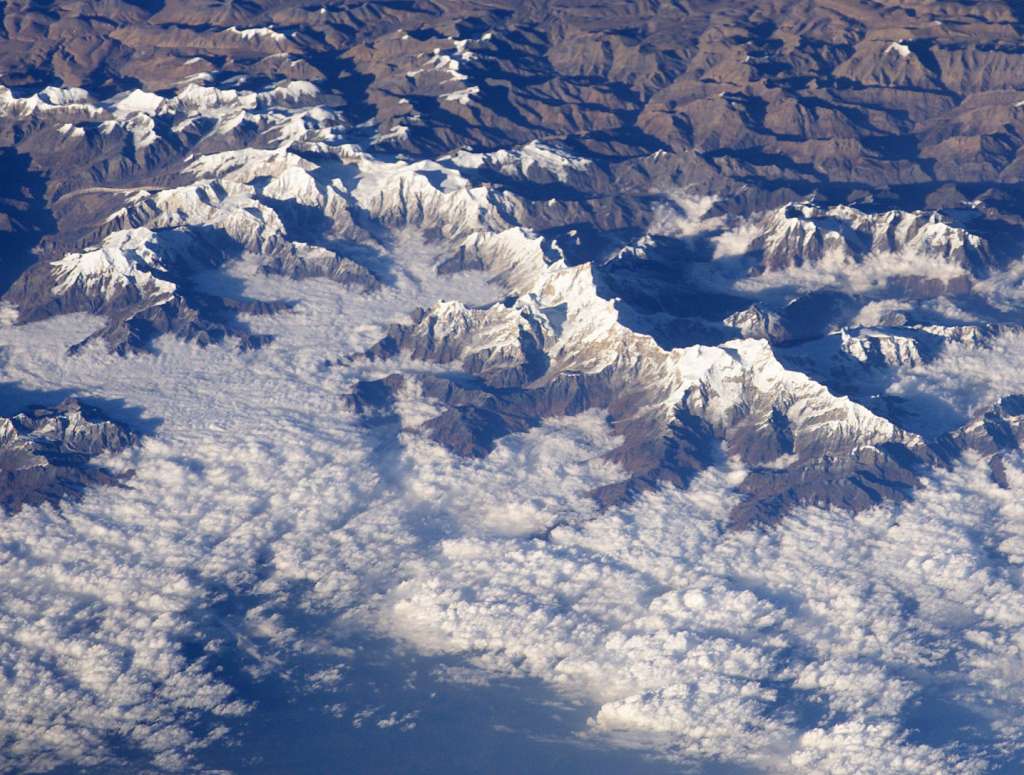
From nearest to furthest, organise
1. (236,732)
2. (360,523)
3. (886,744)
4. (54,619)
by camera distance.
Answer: (886,744), (236,732), (54,619), (360,523)

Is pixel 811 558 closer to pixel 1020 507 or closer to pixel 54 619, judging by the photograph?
pixel 1020 507

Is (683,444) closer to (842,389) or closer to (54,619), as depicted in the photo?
(842,389)

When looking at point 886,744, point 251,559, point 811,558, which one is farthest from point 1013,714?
point 251,559

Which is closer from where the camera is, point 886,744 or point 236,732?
point 886,744

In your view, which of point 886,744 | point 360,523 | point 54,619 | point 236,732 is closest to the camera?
point 886,744

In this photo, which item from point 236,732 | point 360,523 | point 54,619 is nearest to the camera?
point 236,732

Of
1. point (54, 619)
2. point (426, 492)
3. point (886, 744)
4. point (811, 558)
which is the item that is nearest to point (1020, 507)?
point (811, 558)

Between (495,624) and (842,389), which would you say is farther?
(842,389)
